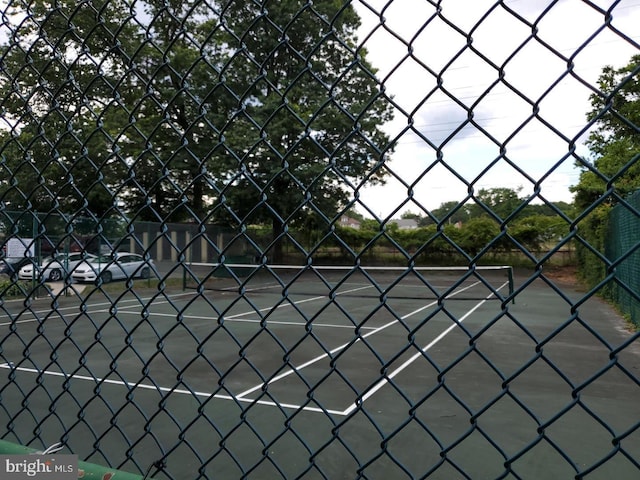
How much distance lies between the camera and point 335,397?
4.43 meters

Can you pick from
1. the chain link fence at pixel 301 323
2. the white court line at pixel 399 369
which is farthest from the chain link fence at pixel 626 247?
the white court line at pixel 399 369

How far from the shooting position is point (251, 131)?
13.5 metres

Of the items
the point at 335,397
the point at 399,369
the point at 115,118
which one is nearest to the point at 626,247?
the point at 399,369

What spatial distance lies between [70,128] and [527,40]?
151 centimetres

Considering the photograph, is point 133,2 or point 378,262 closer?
point 133,2

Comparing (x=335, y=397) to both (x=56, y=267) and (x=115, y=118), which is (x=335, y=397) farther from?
(x=115, y=118)

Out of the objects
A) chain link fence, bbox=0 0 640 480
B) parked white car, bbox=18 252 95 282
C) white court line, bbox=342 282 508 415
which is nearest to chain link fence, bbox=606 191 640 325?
chain link fence, bbox=0 0 640 480

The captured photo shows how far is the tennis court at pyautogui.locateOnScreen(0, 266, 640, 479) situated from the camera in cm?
120

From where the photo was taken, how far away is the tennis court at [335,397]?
1200mm

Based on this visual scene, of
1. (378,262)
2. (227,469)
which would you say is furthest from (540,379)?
(378,262)

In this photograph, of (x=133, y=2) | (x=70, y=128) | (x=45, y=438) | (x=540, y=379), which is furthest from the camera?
(x=540, y=379)

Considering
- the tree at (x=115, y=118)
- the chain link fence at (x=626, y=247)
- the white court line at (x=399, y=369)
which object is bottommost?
the white court line at (x=399, y=369)

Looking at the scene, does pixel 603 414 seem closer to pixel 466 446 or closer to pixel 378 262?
pixel 466 446

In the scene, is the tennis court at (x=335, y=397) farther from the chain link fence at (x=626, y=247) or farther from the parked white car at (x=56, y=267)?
the chain link fence at (x=626, y=247)
